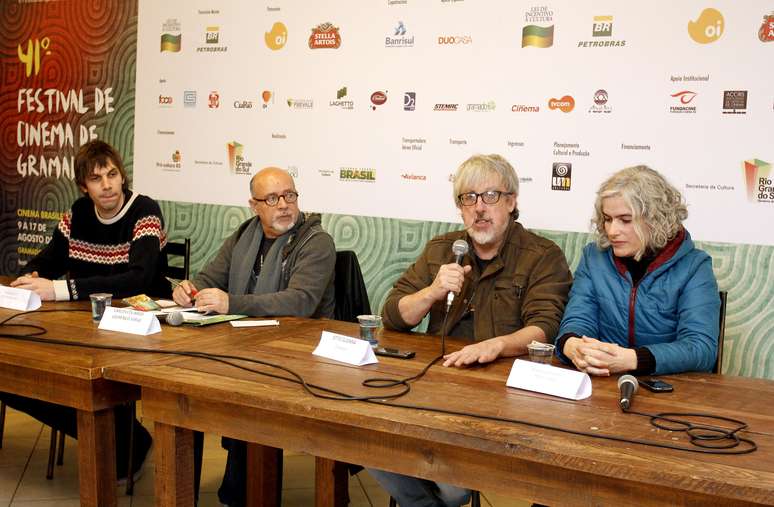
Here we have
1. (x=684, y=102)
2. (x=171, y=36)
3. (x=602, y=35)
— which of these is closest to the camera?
(x=684, y=102)

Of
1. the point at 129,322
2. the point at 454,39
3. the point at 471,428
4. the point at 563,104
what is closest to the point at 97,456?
the point at 129,322

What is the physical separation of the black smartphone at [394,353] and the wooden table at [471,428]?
0.04 meters

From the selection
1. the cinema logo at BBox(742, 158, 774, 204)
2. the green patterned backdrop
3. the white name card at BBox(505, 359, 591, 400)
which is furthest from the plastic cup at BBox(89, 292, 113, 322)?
the cinema logo at BBox(742, 158, 774, 204)

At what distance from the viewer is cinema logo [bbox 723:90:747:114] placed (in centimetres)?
333

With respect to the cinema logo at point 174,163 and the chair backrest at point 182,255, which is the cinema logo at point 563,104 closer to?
the chair backrest at point 182,255

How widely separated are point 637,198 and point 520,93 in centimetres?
163

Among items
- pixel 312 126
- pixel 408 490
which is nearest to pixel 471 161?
pixel 408 490

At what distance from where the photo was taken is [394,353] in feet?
7.18

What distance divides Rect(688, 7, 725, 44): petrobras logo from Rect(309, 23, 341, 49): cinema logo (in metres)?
1.75

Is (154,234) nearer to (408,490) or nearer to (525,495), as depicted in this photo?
(408,490)

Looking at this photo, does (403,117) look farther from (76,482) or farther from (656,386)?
(656,386)

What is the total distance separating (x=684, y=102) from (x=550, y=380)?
2045mm

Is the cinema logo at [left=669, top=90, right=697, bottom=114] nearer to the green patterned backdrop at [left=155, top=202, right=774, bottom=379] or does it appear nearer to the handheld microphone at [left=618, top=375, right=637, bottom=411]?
the green patterned backdrop at [left=155, top=202, right=774, bottom=379]

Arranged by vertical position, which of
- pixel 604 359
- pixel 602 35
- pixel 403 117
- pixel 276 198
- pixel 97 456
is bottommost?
pixel 97 456
